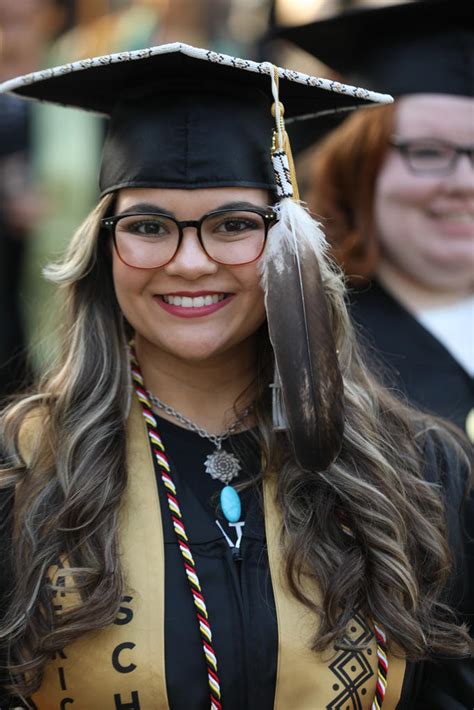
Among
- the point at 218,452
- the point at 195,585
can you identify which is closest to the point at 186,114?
the point at 218,452

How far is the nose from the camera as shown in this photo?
2.62m

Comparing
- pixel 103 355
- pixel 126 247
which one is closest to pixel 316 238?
pixel 126 247

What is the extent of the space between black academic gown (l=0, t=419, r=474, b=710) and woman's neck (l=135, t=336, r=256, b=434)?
0.06 meters

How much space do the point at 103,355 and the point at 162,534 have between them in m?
0.51

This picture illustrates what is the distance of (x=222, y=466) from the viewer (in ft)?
9.27

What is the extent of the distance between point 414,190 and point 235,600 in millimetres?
1871

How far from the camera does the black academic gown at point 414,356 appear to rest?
3.81 meters

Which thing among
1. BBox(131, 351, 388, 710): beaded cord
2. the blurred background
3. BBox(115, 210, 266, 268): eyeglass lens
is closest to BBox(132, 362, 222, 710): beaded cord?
BBox(131, 351, 388, 710): beaded cord

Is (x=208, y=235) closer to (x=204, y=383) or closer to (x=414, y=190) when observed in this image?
(x=204, y=383)

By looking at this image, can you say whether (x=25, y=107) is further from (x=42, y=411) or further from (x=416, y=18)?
(x=42, y=411)

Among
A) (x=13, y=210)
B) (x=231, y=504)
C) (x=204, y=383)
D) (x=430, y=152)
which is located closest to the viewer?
(x=231, y=504)

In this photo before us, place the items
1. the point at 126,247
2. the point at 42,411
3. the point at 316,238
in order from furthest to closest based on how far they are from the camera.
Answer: the point at 42,411, the point at 126,247, the point at 316,238

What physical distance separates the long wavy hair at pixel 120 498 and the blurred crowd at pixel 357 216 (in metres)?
0.34

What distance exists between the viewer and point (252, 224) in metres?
2.65
